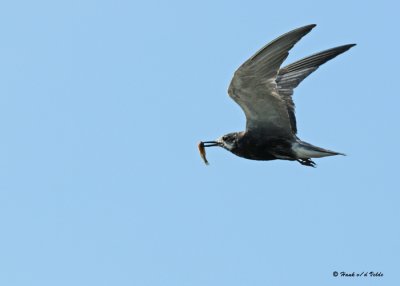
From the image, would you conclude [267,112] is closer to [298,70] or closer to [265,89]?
[265,89]

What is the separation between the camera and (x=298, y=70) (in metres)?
21.7

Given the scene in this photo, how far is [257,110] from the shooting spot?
62.4 feet

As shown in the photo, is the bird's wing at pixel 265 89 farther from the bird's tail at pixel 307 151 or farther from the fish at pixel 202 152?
the fish at pixel 202 152

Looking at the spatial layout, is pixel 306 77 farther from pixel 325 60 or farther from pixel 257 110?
pixel 257 110

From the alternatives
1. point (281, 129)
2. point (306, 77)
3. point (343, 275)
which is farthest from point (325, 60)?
point (343, 275)

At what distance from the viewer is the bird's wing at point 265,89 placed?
58.0 feet

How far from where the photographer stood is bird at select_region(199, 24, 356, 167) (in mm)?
17859

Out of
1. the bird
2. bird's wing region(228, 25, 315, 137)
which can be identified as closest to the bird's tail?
the bird

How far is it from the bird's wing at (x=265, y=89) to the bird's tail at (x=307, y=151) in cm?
25

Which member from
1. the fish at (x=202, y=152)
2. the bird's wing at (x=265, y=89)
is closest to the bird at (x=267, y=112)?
the bird's wing at (x=265, y=89)

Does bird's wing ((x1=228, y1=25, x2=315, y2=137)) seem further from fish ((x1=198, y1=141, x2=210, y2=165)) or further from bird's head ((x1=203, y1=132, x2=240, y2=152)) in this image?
fish ((x1=198, y1=141, x2=210, y2=165))

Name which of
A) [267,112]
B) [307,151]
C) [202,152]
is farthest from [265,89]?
[202,152]

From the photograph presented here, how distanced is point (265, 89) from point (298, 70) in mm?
3430

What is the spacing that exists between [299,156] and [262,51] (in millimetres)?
2473
